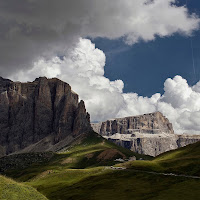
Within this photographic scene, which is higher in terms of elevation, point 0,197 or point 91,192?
point 0,197

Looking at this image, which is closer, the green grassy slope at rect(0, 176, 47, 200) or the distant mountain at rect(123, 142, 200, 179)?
the green grassy slope at rect(0, 176, 47, 200)

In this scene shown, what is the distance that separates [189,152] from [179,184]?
275ft

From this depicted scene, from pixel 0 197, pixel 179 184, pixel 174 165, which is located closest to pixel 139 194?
pixel 179 184

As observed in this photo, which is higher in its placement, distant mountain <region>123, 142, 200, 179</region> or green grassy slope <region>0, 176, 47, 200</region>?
green grassy slope <region>0, 176, 47, 200</region>

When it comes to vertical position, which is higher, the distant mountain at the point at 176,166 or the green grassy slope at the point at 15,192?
the green grassy slope at the point at 15,192

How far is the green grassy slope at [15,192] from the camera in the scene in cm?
6227

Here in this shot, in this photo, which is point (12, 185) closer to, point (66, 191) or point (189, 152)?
point (66, 191)

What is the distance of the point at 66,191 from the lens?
5285 inches

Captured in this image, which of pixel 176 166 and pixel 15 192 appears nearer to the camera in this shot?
pixel 15 192

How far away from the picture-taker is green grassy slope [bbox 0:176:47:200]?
62.3 metres

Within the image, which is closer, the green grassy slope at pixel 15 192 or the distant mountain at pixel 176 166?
the green grassy slope at pixel 15 192

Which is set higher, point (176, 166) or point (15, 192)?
point (15, 192)

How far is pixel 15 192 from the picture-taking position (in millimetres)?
64500

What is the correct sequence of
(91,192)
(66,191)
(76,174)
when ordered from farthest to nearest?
(76,174) < (66,191) < (91,192)
